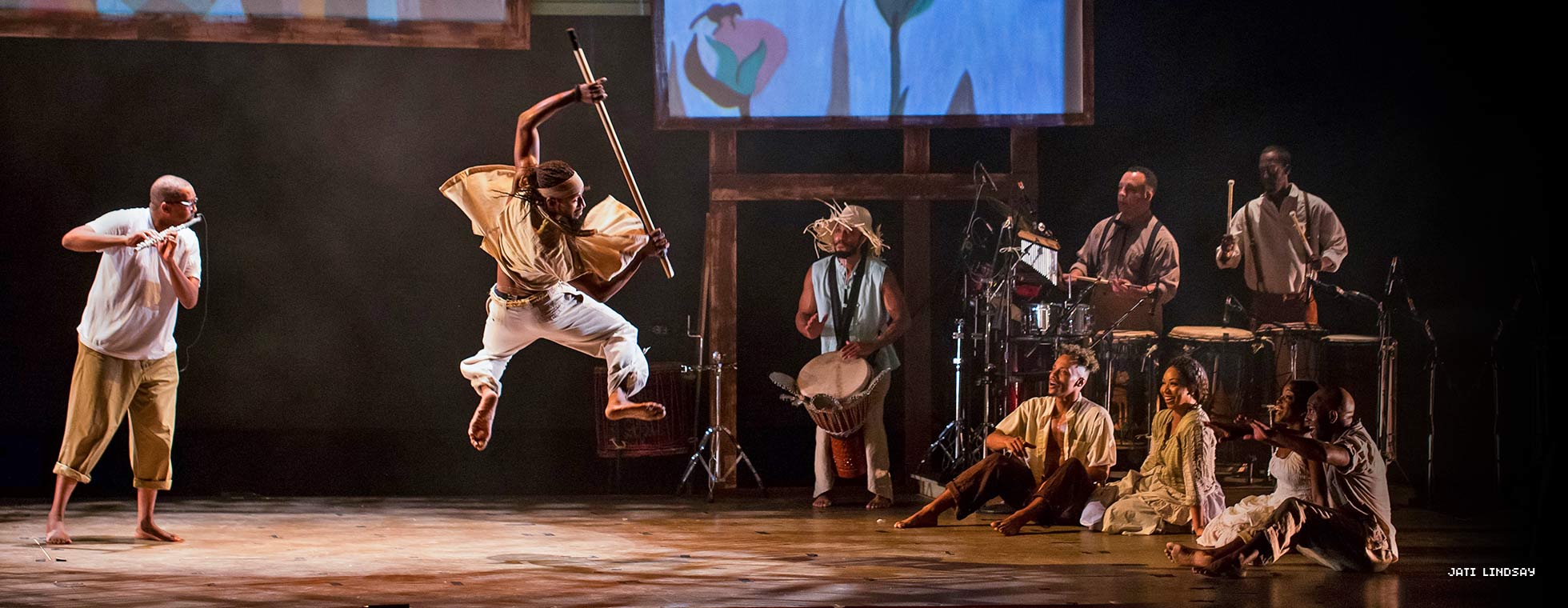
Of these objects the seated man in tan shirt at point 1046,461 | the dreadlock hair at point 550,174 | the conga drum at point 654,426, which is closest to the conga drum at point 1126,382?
the seated man in tan shirt at point 1046,461

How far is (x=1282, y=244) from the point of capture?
8.00 meters

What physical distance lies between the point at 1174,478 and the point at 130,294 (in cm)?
466

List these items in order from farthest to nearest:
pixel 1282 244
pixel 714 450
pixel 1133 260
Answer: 1. pixel 714 450
2. pixel 1133 260
3. pixel 1282 244

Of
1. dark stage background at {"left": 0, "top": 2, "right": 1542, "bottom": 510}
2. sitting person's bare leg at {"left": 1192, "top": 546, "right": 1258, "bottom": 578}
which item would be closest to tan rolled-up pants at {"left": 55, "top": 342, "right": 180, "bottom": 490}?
dark stage background at {"left": 0, "top": 2, "right": 1542, "bottom": 510}

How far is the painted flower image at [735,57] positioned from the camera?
8531mm

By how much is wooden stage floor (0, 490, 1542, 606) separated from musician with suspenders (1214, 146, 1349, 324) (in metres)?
1.28

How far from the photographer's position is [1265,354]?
25.5 feet

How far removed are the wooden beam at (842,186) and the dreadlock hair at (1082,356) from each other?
140 cm

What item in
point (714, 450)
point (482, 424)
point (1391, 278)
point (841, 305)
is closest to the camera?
point (482, 424)

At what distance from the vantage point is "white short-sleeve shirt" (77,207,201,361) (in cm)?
639

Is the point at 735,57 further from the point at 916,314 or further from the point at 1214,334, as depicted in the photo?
the point at 1214,334

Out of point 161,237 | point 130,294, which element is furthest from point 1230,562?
point 130,294

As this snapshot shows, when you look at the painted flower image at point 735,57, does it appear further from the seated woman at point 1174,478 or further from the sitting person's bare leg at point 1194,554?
the sitting person's bare leg at point 1194,554

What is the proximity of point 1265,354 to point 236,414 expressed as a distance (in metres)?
6.14
